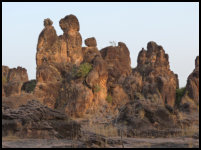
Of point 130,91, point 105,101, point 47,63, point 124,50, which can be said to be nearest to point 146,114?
point 105,101

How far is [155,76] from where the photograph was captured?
42438 mm

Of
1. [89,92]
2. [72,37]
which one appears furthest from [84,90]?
[72,37]

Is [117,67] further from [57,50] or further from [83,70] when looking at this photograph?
[83,70]

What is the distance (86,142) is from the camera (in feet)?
25.0

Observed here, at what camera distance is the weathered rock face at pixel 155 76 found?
37125 millimetres

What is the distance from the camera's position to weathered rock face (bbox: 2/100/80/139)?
9.19 meters

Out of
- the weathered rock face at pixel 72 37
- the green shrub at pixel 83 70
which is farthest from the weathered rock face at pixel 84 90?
the weathered rock face at pixel 72 37

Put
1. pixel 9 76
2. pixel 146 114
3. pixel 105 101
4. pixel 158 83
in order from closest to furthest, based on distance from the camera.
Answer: pixel 146 114, pixel 105 101, pixel 158 83, pixel 9 76

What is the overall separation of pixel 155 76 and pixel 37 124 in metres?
34.4

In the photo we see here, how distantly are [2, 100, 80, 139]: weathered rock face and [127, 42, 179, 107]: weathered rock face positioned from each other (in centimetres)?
2197

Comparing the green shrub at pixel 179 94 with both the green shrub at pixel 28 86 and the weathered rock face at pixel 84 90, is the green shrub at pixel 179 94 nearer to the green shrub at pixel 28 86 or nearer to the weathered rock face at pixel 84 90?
the weathered rock face at pixel 84 90

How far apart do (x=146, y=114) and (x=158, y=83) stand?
27.1 metres

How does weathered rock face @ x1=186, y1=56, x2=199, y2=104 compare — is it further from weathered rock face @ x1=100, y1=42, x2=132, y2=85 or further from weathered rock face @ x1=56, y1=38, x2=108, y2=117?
weathered rock face @ x1=100, y1=42, x2=132, y2=85

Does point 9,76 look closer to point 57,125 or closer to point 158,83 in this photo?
point 158,83
